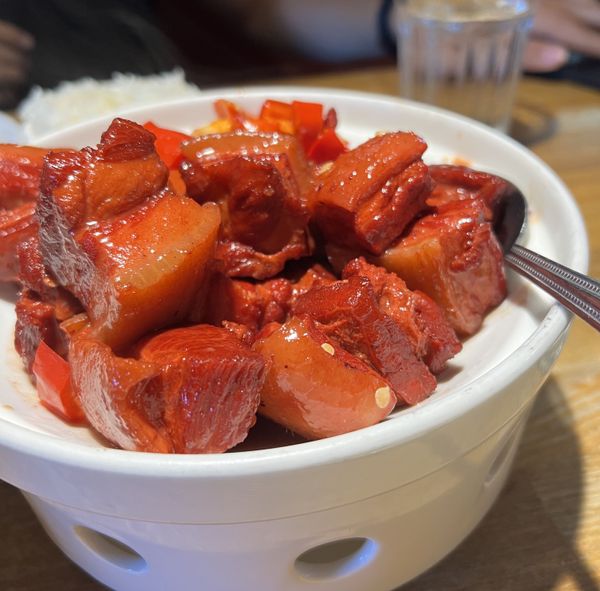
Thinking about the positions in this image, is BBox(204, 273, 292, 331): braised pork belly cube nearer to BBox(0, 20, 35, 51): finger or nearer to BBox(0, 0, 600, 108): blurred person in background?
BBox(0, 0, 600, 108): blurred person in background

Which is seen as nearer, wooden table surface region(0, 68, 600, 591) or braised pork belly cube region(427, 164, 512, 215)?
wooden table surface region(0, 68, 600, 591)

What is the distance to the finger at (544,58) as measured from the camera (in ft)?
8.96

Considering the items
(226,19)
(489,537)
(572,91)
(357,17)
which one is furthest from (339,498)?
(226,19)

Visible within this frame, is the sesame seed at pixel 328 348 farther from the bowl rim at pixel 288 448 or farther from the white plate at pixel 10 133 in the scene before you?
the white plate at pixel 10 133

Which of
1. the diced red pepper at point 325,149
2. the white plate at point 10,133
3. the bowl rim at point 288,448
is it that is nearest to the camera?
the bowl rim at point 288,448

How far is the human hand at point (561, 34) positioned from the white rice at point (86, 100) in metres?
1.47

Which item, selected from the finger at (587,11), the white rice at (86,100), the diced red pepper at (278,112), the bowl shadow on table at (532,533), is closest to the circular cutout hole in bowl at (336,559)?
the bowl shadow on table at (532,533)

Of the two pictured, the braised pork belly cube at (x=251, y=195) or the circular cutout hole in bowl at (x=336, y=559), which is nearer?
the circular cutout hole in bowl at (x=336, y=559)

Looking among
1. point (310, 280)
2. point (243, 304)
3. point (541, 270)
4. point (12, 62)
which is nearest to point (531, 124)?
point (541, 270)

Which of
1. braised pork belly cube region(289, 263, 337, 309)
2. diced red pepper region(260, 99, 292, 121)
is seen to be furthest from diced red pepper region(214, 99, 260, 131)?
braised pork belly cube region(289, 263, 337, 309)

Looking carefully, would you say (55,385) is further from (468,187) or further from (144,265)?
(468,187)

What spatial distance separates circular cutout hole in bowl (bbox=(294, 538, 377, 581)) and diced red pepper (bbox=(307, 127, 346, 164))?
707 millimetres

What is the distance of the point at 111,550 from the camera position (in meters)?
0.90

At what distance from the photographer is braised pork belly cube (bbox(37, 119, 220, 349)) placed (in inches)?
31.7
